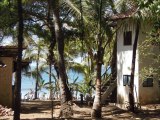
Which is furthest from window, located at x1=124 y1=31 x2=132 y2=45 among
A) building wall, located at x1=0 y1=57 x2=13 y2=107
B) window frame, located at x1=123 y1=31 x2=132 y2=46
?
building wall, located at x1=0 y1=57 x2=13 y2=107

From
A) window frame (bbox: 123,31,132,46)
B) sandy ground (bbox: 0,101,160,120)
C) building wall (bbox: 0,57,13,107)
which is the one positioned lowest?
sandy ground (bbox: 0,101,160,120)

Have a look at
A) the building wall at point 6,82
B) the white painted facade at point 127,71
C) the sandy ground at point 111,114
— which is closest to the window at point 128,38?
the white painted facade at point 127,71

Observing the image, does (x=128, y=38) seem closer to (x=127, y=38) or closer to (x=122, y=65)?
(x=127, y=38)

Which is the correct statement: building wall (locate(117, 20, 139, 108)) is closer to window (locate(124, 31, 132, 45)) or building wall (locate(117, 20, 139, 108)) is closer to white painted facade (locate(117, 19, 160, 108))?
white painted facade (locate(117, 19, 160, 108))

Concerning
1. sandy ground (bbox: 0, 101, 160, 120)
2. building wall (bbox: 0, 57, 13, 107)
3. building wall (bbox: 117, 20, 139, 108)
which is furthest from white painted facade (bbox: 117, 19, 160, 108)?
building wall (bbox: 0, 57, 13, 107)

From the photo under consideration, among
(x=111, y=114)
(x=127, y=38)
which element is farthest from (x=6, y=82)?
(x=127, y=38)

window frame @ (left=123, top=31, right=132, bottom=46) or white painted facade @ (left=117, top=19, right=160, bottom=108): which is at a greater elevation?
window frame @ (left=123, top=31, right=132, bottom=46)

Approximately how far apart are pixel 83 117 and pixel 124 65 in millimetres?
7753

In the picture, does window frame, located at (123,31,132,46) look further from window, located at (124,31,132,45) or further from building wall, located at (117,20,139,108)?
building wall, located at (117,20,139,108)

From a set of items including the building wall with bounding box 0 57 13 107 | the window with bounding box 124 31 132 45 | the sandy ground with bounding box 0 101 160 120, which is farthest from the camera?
the window with bounding box 124 31 132 45

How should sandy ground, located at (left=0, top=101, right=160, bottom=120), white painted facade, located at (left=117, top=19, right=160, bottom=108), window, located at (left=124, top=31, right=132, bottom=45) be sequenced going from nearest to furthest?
sandy ground, located at (left=0, top=101, right=160, bottom=120), white painted facade, located at (left=117, top=19, right=160, bottom=108), window, located at (left=124, top=31, right=132, bottom=45)

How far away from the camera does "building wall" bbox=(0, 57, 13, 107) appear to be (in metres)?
23.5

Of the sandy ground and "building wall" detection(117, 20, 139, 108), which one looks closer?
the sandy ground

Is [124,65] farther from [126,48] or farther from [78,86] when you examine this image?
[78,86]
